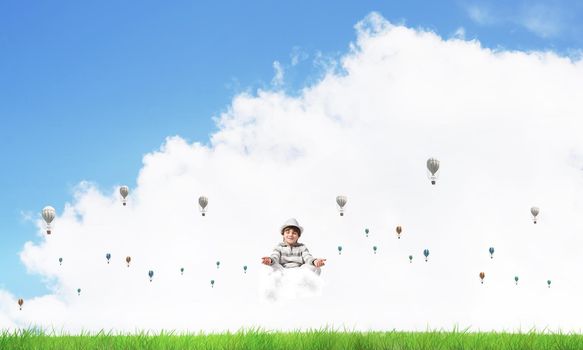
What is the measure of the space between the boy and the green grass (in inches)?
98.3

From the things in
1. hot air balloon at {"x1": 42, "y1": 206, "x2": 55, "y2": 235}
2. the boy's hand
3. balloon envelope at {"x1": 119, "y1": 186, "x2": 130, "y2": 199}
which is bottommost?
the boy's hand

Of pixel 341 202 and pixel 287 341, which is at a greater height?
pixel 341 202

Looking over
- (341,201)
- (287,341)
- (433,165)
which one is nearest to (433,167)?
(433,165)

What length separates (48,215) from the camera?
2341 centimetres

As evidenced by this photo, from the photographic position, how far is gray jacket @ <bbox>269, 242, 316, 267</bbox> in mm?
13016

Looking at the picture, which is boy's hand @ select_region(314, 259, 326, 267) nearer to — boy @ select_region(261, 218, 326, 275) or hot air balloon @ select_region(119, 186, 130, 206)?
boy @ select_region(261, 218, 326, 275)

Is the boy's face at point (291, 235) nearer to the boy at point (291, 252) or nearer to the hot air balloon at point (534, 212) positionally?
the boy at point (291, 252)

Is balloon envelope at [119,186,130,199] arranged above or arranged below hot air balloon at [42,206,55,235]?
above

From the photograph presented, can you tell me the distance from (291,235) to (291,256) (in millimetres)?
400

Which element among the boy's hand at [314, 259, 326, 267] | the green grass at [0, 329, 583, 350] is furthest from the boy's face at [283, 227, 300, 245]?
the green grass at [0, 329, 583, 350]

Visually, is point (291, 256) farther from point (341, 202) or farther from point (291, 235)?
point (341, 202)

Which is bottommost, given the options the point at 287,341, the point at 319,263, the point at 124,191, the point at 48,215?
the point at 287,341

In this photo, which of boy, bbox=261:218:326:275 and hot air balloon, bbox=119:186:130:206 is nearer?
boy, bbox=261:218:326:275

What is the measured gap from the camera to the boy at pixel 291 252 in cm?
1295
